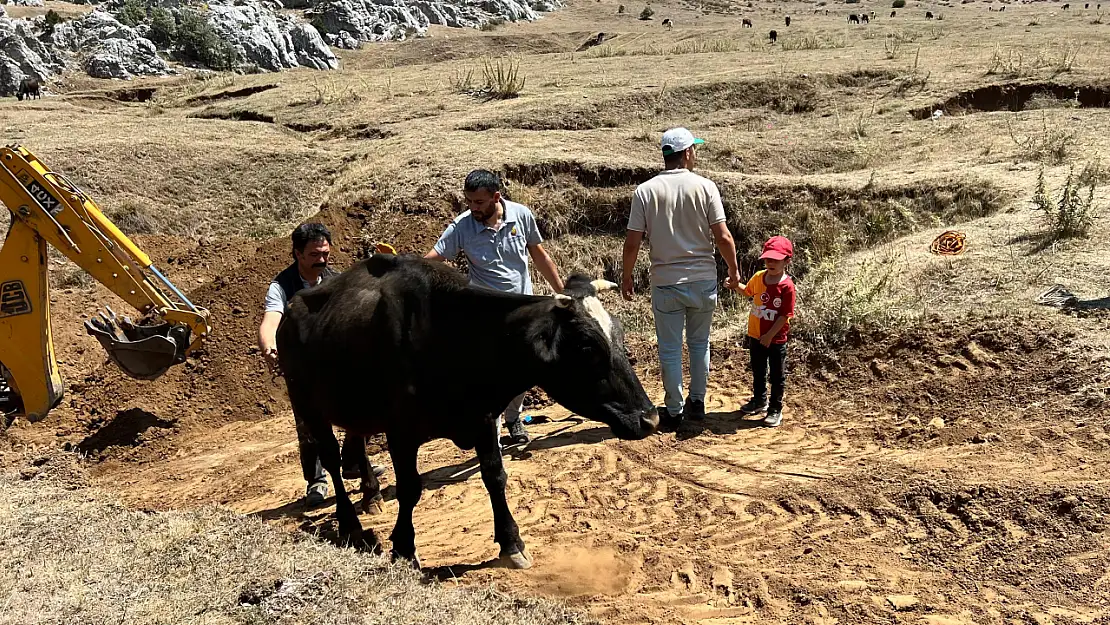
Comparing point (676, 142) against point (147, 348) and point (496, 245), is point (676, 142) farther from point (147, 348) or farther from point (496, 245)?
point (147, 348)

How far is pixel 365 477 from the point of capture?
6168 mm

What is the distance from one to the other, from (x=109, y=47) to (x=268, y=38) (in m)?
8.09

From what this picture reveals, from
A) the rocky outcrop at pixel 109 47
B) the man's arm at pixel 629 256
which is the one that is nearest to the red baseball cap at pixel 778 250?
the man's arm at pixel 629 256

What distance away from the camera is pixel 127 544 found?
5.29 m

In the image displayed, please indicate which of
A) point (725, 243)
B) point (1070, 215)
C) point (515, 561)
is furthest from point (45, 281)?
point (1070, 215)

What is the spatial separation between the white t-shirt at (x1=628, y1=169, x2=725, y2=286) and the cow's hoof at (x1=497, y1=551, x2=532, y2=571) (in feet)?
8.67

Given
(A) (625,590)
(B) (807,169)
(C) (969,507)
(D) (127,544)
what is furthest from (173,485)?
(B) (807,169)

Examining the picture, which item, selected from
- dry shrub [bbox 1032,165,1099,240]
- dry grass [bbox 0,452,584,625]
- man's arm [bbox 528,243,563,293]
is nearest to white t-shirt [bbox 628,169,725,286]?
man's arm [bbox 528,243,563,293]

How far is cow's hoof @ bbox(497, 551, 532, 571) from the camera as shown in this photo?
510 cm

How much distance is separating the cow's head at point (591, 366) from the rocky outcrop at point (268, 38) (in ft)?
137

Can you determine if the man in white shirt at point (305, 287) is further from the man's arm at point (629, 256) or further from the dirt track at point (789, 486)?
the man's arm at point (629, 256)

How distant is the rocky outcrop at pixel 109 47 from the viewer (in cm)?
3709

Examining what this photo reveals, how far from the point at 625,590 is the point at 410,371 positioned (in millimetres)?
1735

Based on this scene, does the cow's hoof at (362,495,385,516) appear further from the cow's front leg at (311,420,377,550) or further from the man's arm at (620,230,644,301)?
the man's arm at (620,230,644,301)
